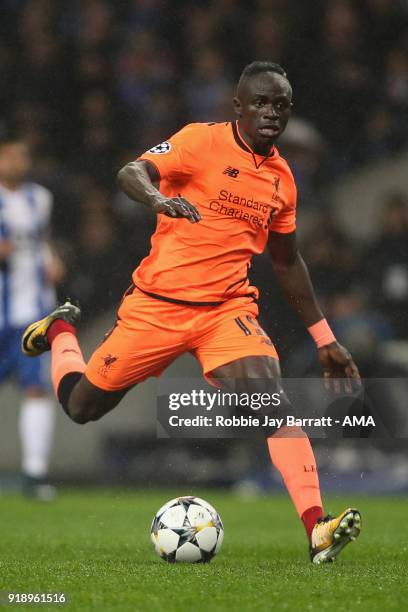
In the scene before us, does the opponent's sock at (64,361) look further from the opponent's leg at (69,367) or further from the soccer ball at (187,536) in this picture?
the soccer ball at (187,536)

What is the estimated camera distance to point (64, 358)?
584 centimetres

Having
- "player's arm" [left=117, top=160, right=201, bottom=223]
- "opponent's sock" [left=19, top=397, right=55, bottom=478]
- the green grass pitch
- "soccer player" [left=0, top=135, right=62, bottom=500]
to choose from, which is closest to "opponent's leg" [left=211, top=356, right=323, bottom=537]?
the green grass pitch

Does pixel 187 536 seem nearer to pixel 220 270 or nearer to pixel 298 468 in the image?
pixel 298 468

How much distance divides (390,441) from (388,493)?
38cm

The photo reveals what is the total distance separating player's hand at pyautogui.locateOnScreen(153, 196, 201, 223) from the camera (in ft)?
14.4

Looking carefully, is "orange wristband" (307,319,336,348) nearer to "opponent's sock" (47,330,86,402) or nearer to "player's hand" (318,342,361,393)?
"player's hand" (318,342,361,393)

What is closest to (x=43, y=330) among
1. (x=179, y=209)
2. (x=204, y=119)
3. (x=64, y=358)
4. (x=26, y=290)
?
(x=64, y=358)

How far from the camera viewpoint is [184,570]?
4621 mm

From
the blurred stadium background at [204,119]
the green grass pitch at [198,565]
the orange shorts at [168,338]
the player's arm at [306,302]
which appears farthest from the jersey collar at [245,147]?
the blurred stadium background at [204,119]

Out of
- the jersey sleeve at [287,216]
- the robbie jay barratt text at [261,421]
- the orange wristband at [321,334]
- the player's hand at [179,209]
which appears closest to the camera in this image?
the player's hand at [179,209]

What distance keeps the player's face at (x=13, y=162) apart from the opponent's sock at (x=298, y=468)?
3826 millimetres

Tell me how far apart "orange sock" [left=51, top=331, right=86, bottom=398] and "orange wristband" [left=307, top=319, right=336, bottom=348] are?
3.51 feet

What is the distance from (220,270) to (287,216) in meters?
0.44

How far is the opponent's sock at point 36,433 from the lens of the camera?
329 inches
